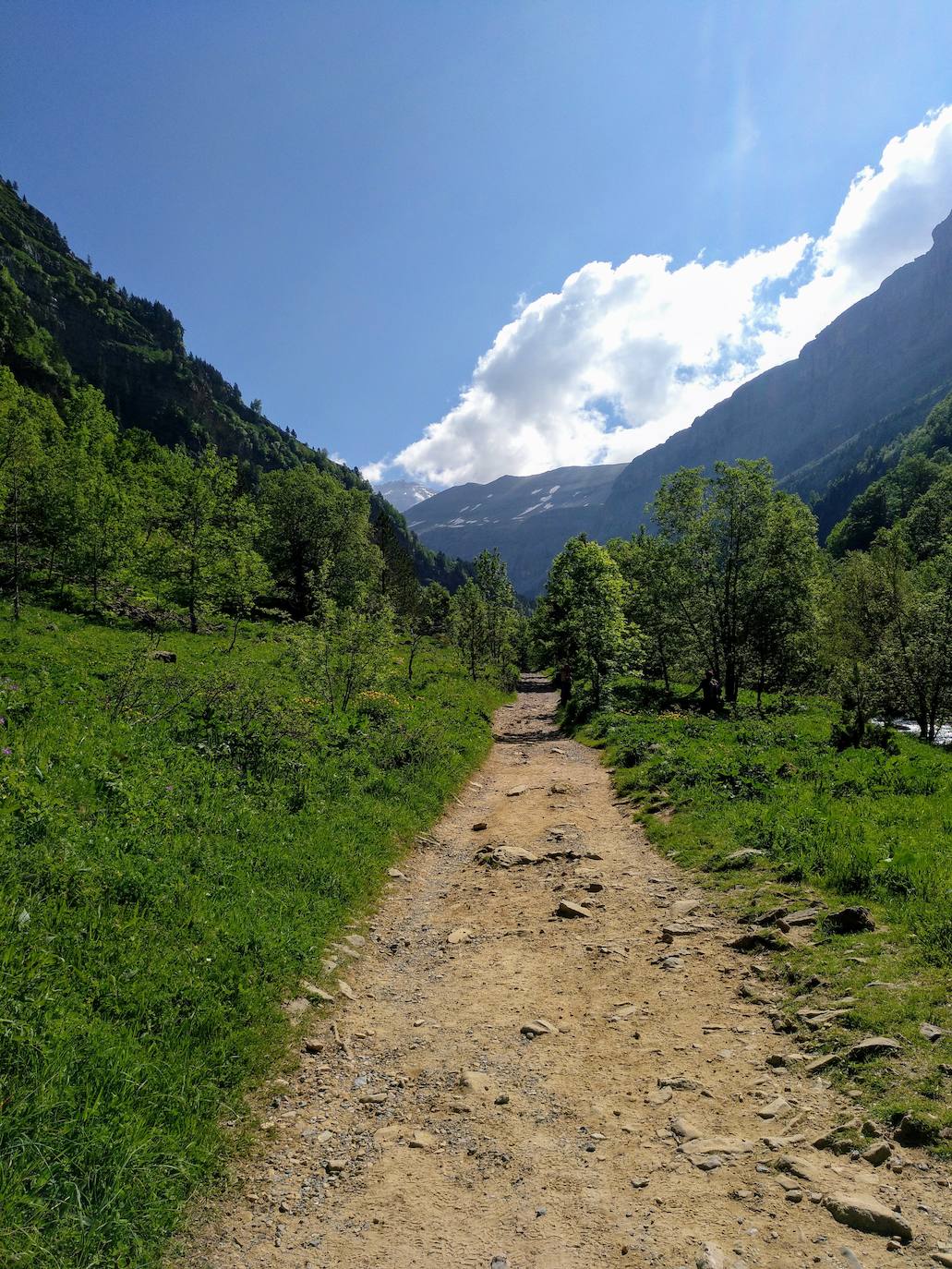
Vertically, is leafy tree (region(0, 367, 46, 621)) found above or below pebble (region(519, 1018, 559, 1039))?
above

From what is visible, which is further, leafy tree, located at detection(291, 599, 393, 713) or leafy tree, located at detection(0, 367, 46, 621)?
leafy tree, located at detection(0, 367, 46, 621)

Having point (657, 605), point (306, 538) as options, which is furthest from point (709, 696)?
point (306, 538)

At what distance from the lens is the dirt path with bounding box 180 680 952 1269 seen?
410cm

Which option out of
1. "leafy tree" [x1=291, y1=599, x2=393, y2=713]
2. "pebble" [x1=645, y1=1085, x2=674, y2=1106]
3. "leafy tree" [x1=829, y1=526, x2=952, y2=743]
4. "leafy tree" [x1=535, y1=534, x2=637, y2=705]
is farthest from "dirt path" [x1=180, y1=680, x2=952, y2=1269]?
"leafy tree" [x1=535, y1=534, x2=637, y2=705]

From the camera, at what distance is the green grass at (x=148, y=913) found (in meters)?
4.15

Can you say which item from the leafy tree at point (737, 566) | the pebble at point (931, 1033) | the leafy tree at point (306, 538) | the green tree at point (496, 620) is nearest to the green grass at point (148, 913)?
the pebble at point (931, 1033)

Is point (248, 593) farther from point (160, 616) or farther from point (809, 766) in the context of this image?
point (809, 766)

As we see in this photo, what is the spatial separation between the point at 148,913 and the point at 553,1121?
502cm

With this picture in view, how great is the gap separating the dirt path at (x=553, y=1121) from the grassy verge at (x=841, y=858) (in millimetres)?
580

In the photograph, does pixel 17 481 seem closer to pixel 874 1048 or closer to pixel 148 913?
pixel 148 913

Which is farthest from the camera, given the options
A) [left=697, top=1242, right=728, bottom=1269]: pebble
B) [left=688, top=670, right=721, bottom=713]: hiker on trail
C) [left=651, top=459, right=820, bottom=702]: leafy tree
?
[left=651, top=459, right=820, bottom=702]: leafy tree

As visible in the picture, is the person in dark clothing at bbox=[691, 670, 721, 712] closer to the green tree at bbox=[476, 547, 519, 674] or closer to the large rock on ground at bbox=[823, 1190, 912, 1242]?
the green tree at bbox=[476, 547, 519, 674]

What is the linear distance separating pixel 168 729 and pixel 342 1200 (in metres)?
10.1

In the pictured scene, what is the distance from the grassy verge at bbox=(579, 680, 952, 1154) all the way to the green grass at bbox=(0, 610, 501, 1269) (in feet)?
19.4
